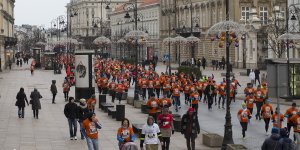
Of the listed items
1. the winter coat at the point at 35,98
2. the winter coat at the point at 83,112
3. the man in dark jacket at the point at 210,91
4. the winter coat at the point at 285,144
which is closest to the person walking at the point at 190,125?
the winter coat at the point at 83,112

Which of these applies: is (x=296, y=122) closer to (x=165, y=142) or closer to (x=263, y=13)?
(x=165, y=142)

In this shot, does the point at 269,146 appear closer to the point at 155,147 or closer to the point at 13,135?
the point at 155,147

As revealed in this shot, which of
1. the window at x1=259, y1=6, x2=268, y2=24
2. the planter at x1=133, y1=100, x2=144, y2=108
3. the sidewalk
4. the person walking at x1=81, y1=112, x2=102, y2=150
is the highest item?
the window at x1=259, y1=6, x2=268, y2=24

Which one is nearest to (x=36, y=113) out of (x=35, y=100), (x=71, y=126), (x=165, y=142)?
(x=35, y=100)

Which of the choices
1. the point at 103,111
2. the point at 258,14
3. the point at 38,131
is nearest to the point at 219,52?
the point at 258,14

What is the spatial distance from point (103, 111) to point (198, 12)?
60.5 meters

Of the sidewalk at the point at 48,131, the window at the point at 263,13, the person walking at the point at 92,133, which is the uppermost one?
the window at the point at 263,13

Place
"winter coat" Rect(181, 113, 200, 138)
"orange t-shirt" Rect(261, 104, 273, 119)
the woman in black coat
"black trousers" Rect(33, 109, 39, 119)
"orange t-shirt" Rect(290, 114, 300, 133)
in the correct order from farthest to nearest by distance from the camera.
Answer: "black trousers" Rect(33, 109, 39, 119)
the woman in black coat
"orange t-shirt" Rect(261, 104, 273, 119)
"orange t-shirt" Rect(290, 114, 300, 133)
"winter coat" Rect(181, 113, 200, 138)

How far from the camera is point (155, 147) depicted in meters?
16.8

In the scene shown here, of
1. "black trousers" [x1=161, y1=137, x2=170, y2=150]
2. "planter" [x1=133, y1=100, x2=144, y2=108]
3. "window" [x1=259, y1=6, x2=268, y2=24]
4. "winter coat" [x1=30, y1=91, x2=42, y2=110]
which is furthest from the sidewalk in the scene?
"window" [x1=259, y1=6, x2=268, y2=24]

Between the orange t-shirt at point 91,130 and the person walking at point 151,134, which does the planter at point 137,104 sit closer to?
the orange t-shirt at point 91,130

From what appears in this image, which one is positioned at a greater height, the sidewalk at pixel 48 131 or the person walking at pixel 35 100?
the person walking at pixel 35 100

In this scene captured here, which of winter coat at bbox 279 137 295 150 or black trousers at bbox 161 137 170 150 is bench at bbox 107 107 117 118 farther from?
winter coat at bbox 279 137 295 150

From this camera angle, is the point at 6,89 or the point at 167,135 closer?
the point at 167,135
